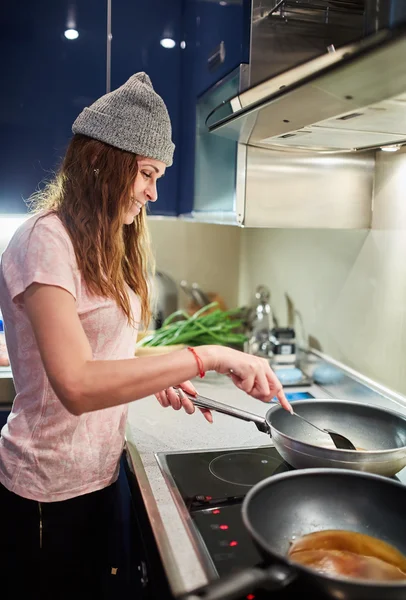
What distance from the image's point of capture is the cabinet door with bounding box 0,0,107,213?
6.22 feet

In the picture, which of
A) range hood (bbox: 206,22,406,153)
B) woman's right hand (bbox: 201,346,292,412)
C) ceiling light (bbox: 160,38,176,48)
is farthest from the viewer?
ceiling light (bbox: 160,38,176,48)

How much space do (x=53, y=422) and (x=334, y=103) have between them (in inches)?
30.6

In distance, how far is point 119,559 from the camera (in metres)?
1.45

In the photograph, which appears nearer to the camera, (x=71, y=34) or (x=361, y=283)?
(x=361, y=283)

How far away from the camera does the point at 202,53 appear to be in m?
1.82

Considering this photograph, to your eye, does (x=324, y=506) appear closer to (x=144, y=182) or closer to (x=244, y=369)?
(x=244, y=369)

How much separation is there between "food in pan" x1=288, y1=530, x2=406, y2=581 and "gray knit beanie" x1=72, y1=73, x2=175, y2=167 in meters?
0.74

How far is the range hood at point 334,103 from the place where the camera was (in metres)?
0.78

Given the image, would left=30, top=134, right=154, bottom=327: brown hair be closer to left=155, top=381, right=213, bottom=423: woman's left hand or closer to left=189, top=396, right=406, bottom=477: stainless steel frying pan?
left=155, top=381, right=213, bottom=423: woman's left hand

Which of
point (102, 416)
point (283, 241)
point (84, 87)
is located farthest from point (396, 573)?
point (84, 87)

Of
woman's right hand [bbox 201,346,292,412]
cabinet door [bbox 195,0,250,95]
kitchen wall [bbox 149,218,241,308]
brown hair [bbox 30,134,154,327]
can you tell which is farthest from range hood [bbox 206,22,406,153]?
kitchen wall [bbox 149,218,241,308]

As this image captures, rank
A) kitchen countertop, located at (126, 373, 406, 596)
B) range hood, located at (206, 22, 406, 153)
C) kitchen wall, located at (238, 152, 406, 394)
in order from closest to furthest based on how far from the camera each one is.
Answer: range hood, located at (206, 22, 406, 153)
kitchen countertop, located at (126, 373, 406, 596)
kitchen wall, located at (238, 152, 406, 394)

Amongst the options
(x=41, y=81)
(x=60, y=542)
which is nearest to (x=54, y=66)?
(x=41, y=81)

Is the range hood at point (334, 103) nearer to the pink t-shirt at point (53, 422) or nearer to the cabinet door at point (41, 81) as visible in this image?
the pink t-shirt at point (53, 422)
